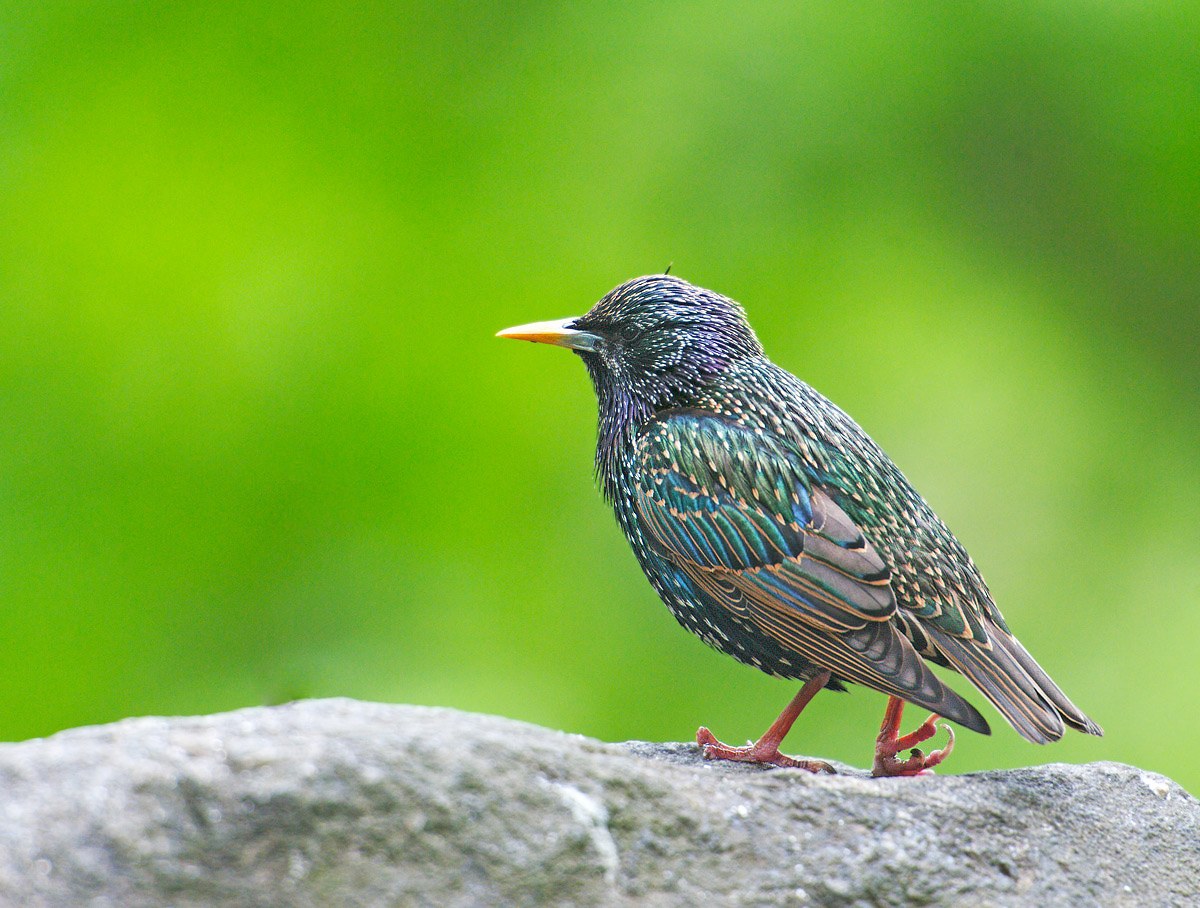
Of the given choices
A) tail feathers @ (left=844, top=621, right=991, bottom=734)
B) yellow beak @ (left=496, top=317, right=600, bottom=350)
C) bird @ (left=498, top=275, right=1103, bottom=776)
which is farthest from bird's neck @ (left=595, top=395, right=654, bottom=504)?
tail feathers @ (left=844, top=621, right=991, bottom=734)

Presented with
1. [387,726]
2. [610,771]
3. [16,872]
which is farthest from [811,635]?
[16,872]

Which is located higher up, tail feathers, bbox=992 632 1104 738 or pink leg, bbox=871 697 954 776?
tail feathers, bbox=992 632 1104 738

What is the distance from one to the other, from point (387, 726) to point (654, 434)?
160cm

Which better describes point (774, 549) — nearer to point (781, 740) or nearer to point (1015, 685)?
point (781, 740)

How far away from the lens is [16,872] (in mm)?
2150

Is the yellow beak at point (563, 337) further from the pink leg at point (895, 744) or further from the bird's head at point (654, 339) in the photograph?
the pink leg at point (895, 744)

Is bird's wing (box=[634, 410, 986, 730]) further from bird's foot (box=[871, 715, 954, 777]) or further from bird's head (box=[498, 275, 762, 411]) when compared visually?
bird's foot (box=[871, 715, 954, 777])

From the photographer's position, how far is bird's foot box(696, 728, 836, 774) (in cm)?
363

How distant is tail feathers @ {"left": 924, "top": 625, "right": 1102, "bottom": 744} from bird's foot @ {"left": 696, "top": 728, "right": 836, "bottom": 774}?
1.71 ft

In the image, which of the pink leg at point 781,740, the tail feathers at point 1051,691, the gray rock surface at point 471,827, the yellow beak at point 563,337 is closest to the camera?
the gray rock surface at point 471,827

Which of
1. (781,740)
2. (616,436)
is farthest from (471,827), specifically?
(616,436)

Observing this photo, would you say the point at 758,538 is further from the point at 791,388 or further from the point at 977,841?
the point at 977,841

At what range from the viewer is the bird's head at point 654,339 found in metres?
4.12

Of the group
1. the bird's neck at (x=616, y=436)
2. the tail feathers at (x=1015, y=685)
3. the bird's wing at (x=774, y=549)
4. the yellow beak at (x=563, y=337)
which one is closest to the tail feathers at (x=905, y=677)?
the bird's wing at (x=774, y=549)
